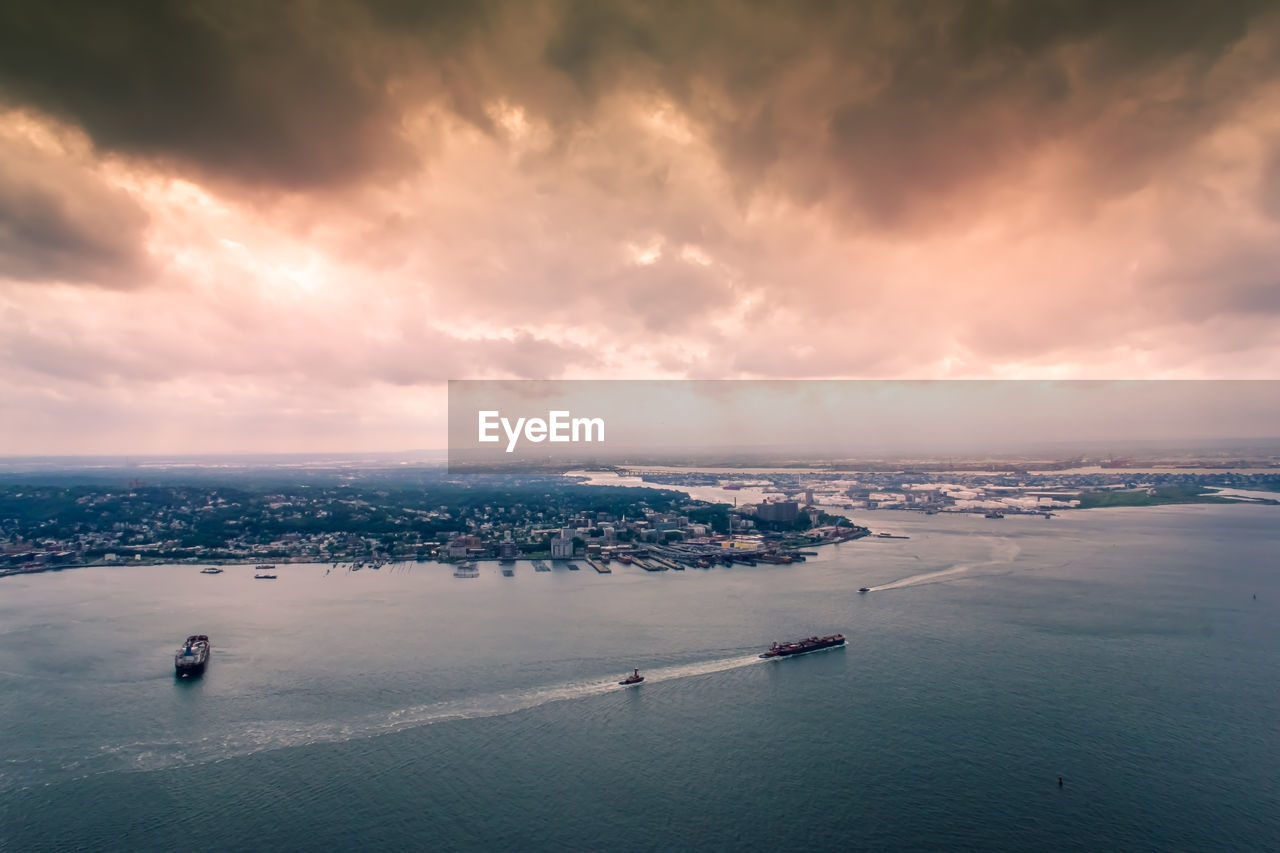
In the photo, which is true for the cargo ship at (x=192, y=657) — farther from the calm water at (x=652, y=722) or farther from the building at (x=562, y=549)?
the building at (x=562, y=549)

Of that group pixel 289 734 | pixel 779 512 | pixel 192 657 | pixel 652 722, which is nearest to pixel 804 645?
pixel 652 722

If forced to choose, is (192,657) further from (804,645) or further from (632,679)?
(804,645)

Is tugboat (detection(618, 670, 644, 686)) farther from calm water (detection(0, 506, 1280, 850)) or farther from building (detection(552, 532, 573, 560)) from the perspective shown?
building (detection(552, 532, 573, 560))

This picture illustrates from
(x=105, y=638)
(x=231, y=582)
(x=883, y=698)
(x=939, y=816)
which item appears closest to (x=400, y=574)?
(x=231, y=582)

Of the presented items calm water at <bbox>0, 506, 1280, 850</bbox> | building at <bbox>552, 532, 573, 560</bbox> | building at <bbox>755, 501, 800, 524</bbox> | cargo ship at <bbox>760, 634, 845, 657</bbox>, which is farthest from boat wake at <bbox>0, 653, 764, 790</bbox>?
building at <bbox>755, 501, 800, 524</bbox>

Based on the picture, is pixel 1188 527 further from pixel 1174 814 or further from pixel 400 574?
pixel 400 574

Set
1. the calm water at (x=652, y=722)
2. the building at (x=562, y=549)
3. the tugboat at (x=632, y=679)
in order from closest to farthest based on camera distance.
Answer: the calm water at (x=652, y=722) < the tugboat at (x=632, y=679) < the building at (x=562, y=549)

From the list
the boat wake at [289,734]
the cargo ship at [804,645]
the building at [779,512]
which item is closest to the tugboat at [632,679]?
the boat wake at [289,734]
